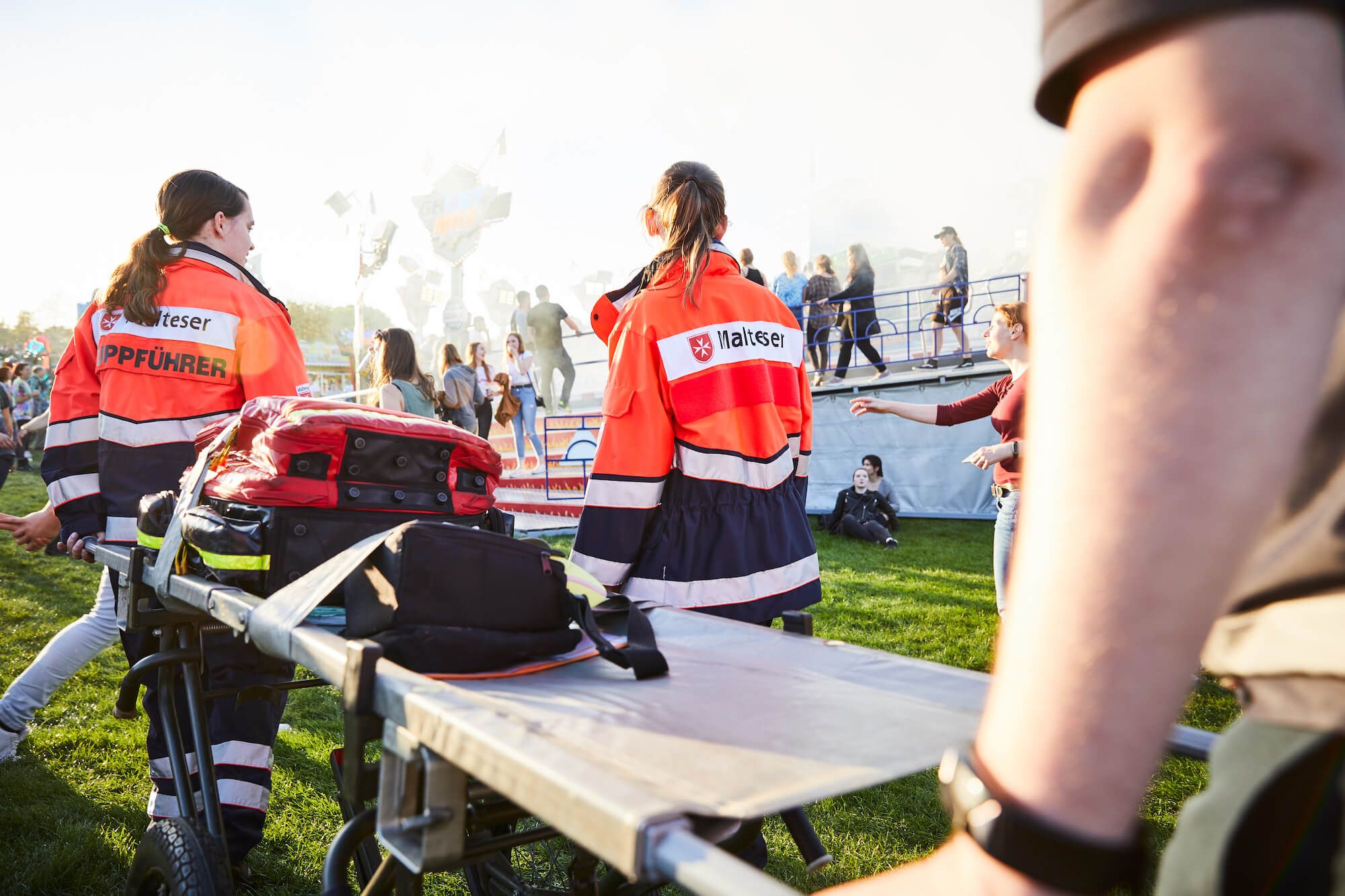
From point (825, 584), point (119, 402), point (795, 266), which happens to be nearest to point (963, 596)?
point (825, 584)

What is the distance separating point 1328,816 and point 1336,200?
301mm

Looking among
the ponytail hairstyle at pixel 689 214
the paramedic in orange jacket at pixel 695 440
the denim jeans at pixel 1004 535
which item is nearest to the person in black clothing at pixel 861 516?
the denim jeans at pixel 1004 535

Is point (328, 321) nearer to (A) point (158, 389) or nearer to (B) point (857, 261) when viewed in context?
(B) point (857, 261)

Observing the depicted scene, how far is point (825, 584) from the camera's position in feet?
25.6

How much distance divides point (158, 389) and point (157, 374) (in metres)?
0.06

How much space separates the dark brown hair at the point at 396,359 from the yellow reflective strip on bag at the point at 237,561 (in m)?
4.24

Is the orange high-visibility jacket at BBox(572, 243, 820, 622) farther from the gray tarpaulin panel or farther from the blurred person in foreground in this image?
the gray tarpaulin panel

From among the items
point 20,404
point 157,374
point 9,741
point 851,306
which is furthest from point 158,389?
point 20,404

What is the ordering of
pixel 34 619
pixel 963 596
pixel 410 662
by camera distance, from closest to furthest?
1. pixel 410 662
2. pixel 34 619
3. pixel 963 596

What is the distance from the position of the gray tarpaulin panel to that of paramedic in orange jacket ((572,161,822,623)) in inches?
367

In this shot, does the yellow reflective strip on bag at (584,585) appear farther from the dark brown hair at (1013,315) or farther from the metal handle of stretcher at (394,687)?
the dark brown hair at (1013,315)

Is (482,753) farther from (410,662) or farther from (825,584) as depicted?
(825,584)

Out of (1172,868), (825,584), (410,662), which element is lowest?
A: (825,584)

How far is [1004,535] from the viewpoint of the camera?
15.6 feet
